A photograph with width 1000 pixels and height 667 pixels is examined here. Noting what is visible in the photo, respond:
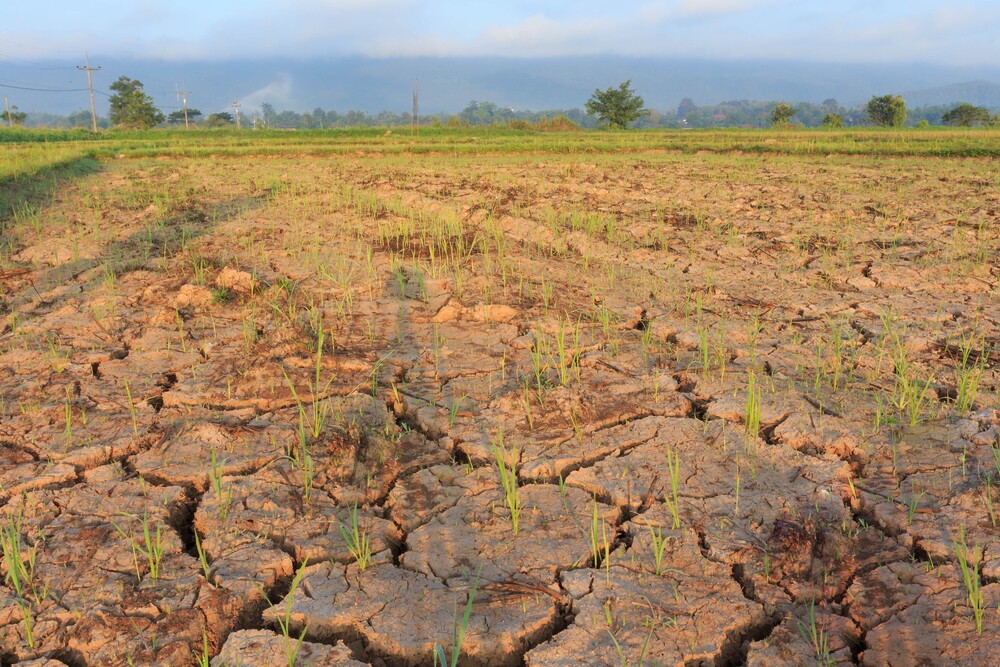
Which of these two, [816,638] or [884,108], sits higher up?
[884,108]

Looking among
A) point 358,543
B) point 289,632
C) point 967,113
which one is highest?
point 967,113

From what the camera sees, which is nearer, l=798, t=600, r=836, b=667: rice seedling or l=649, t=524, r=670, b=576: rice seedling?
l=798, t=600, r=836, b=667: rice seedling

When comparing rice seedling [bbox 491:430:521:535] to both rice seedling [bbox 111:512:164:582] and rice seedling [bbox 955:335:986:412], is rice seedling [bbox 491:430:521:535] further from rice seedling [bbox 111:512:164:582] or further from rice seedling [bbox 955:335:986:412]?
rice seedling [bbox 955:335:986:412]

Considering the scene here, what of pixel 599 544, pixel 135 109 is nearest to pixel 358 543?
pixel 599 544

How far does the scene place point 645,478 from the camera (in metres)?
2.37

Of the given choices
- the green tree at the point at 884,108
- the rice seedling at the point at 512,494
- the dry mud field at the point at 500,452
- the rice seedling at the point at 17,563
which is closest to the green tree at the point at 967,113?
the green tree at the point at 884,108

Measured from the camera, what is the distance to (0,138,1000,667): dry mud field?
5.69 ft

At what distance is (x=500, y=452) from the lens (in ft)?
8.22

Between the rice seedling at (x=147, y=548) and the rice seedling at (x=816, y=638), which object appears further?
the rice seedling at (x=147, y=548)

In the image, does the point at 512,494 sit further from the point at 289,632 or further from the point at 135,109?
the point at 135,109

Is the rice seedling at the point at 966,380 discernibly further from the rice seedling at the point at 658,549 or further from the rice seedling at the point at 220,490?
the rice seedling at the point at 220,490

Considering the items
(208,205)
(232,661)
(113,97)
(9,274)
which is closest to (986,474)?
(232,661)

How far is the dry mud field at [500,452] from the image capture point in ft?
5.69

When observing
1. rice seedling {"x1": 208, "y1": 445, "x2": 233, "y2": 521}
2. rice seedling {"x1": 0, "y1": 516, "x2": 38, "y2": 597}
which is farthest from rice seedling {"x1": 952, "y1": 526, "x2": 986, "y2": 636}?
rice seedling {"x1": 0, "y1": 516, "x2": 38, "y2": 597}
